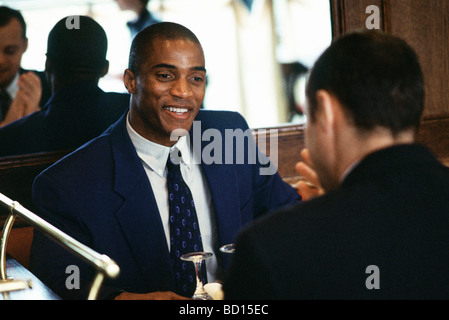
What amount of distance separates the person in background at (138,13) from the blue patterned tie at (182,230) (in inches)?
41.0

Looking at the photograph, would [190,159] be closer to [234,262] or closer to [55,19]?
[55,19]

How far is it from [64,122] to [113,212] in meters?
0.95

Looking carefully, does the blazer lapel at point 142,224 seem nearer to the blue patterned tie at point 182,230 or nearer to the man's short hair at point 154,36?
the blue patterned tie at point 182,230

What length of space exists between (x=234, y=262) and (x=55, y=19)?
2252 millimetres

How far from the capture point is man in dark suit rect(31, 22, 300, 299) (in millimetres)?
2037

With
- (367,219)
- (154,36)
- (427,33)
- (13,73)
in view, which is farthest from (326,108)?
(427,33)

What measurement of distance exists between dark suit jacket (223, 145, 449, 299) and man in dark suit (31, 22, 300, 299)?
42.2 inches

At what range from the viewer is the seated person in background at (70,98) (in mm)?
2814

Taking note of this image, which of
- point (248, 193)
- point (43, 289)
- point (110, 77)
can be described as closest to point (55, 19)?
point (110, 77)

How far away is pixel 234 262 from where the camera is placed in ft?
3.25

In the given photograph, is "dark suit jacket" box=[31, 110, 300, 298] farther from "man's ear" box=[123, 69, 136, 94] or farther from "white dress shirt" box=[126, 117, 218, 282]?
"man's ear" box=[123, 69, 136, 94]

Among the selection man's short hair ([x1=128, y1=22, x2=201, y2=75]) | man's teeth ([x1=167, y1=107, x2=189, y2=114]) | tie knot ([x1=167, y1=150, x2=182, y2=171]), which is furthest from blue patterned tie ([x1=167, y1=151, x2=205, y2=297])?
man's short hair ([x1=128, y1=22, x2=201, y2=75])

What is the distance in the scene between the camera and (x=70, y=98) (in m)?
2.84

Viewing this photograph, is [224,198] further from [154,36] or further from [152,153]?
[154,36]
